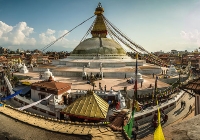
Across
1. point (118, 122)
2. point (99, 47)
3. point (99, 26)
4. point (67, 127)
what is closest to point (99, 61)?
point (99, 47)

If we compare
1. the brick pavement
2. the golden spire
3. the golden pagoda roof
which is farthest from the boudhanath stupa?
the brick pavement

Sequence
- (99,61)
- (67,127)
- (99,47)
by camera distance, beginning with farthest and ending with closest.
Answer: (99,47)
(99,61)
(67,127)

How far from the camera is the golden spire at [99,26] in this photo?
30167mm

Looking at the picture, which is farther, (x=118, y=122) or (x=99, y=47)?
(x=99, y=47)

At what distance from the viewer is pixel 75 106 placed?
8883mm

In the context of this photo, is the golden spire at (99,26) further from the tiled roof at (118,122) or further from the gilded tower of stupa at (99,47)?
the tiled roof at (118,122)

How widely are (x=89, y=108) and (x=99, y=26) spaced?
2378 centimetres

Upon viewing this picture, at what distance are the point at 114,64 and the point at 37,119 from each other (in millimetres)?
16504

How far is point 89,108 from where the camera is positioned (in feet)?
27.8

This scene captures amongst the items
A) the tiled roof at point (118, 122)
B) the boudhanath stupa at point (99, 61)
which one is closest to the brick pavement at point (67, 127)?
the tiled roof at point (118, 122)

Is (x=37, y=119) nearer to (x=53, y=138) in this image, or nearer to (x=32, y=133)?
(x=32, y=133)

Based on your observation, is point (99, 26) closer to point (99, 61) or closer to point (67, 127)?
point (99, 61)

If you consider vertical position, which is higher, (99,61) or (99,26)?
(99,26)

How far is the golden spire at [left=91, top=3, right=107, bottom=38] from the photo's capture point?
3017 centimetres
